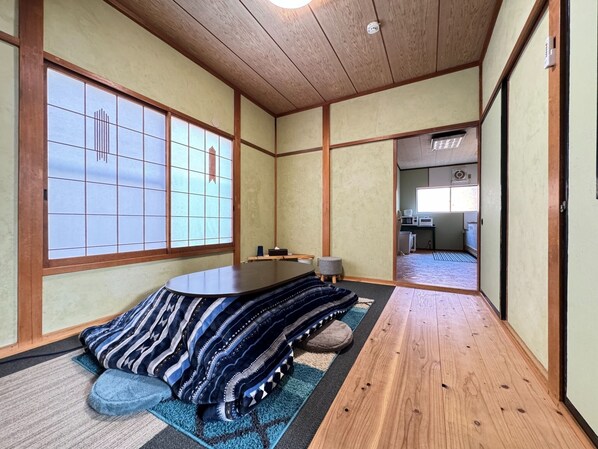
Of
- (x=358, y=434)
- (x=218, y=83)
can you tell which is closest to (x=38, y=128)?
(x=218, y=83)

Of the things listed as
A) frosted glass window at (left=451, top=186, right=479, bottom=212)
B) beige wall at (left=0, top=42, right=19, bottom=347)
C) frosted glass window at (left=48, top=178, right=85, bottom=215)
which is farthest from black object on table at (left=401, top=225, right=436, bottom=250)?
beige wall at (left=0, top=42, right=19, bottom=347)

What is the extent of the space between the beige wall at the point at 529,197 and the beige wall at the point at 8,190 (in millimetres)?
3266

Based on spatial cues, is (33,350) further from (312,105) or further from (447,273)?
(447,273)

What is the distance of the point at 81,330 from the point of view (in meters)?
1.91

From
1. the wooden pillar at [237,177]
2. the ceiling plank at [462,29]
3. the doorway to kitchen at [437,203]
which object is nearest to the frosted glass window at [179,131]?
the wooden pillar at [237,177]

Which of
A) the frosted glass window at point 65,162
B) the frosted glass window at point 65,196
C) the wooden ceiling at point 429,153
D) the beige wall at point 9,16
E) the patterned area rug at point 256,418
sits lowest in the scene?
the patterned area rug at point 256,418

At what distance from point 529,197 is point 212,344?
2.07 meters

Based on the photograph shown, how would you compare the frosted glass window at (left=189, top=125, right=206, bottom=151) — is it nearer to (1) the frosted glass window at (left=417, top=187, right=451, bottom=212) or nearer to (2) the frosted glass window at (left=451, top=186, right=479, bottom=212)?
(1) the frosted glass window at (left=417, top=187, right=451, bottom=212)

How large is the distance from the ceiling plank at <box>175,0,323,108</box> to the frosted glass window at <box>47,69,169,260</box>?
3.38 ft

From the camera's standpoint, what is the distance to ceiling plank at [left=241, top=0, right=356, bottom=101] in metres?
2.21

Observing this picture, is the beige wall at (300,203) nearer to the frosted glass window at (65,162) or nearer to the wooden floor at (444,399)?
the wooden floor at (444,399)

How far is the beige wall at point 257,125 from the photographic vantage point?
144 inches

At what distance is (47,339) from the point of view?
5.76 ft

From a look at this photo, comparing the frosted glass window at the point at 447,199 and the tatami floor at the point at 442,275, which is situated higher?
the frosted glass window at the point at 447,199
